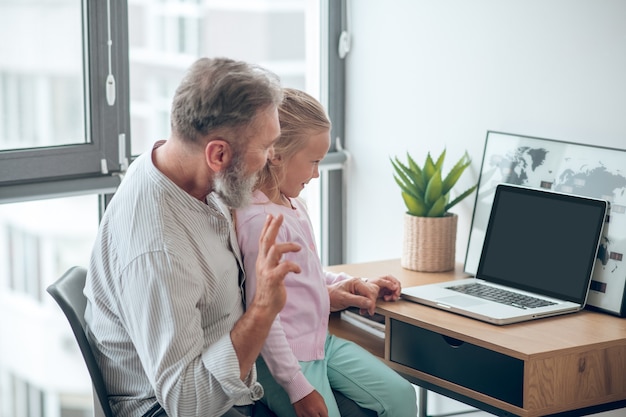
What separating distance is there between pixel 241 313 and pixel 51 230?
113 centimetres

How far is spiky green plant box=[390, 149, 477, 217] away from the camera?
2.57 metres

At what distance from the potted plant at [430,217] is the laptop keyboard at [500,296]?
20cm

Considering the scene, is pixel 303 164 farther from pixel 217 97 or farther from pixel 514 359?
pixel 514 359

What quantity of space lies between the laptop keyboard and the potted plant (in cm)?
20

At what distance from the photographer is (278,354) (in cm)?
188

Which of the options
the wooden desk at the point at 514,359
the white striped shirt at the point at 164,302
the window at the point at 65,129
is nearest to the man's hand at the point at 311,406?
the white striped shirt at the point at 164,302

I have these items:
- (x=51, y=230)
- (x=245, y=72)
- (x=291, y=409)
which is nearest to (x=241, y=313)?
(x=291, y=409)

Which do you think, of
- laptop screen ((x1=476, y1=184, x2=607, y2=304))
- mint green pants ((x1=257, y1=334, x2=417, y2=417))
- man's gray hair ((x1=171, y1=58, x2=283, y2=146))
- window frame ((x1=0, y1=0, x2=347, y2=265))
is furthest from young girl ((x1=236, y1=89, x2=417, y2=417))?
window frame ((x1=0, y1=0, x2=347, y2=265))

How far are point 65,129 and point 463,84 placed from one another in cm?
112

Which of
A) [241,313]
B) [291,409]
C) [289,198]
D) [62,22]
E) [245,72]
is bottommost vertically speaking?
[291,409]

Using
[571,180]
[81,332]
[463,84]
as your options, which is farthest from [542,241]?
[81,332]

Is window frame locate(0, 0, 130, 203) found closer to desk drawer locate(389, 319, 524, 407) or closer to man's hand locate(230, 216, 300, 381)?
desk drawer locate(389, 319, 524, 407)

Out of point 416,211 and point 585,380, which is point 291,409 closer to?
point 585,380

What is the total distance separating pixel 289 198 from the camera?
211cm
